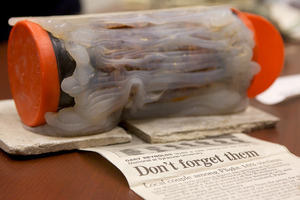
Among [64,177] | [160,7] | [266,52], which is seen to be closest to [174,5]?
[160,7]

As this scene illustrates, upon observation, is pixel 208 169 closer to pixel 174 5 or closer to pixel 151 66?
pixel 151 66

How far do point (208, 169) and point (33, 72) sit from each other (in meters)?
0.43

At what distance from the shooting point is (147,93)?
0.87 meters

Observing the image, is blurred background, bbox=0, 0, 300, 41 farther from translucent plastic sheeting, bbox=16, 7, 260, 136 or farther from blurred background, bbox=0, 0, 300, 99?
translucent plastic sheeting, bbox=16, 7, 260, 136

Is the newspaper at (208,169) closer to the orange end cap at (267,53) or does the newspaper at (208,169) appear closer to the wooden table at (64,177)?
the wooden table at (64,177)

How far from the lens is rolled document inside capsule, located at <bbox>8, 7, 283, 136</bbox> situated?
0.77 meters

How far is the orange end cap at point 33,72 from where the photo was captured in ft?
2.46

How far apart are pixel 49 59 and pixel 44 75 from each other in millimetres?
36

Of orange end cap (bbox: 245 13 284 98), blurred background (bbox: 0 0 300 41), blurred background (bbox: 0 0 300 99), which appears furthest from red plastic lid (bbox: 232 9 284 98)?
blurred background (bbox: 0 0 300 41)

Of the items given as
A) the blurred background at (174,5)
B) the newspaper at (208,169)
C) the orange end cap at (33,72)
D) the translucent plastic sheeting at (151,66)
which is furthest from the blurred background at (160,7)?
the newspaper at (208,169)

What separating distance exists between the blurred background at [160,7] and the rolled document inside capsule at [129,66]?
0.46 m

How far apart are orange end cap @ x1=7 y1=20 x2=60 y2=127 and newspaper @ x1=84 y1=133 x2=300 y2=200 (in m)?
0.15

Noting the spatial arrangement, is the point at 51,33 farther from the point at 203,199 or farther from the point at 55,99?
the point at 203,199

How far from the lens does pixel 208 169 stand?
0.71m
